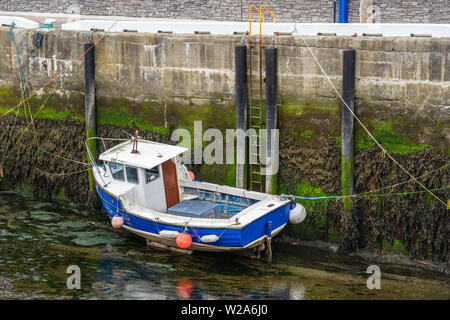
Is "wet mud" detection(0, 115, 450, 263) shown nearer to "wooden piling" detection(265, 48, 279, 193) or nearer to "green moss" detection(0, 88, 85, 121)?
"wooden piling" detection(265, 48, 279, 193)

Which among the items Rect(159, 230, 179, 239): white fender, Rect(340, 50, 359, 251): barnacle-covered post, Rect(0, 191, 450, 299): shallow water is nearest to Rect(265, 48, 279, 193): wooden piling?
Rect(340, 50, 359, 251): barnacle-covered post

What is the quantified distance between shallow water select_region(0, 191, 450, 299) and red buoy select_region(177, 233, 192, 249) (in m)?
0.48

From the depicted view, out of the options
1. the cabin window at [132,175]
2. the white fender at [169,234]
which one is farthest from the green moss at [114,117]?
the white fender at [169,234]

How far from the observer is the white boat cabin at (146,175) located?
50.1 ft

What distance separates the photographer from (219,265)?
14.5m

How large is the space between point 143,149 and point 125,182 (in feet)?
2.55

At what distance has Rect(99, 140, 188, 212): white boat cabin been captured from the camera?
15266 millimetres

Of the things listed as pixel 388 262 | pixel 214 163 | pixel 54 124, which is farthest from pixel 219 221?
pixel 54 124

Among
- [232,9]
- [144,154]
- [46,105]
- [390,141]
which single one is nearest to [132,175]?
[144,154]

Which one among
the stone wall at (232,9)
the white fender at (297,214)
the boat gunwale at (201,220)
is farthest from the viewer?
the stone wall at (232,9)

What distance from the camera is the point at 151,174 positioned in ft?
50.4

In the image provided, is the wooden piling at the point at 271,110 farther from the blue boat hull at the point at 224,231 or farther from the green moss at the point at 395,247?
the green moss at the point at 395,247

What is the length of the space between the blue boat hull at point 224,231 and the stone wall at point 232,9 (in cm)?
679

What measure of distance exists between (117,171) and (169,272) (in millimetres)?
2664
